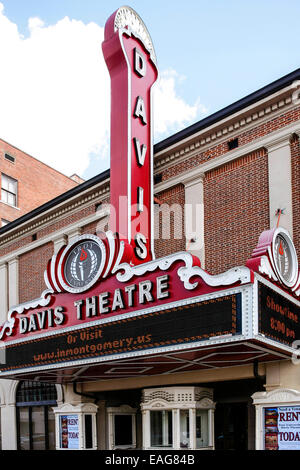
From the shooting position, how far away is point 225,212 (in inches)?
615

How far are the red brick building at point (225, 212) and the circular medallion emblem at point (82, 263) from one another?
314 centimetres

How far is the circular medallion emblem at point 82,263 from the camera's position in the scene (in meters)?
14.1

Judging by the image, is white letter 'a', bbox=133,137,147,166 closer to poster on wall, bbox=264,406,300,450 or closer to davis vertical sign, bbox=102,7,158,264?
davis vertical sign, bbox=102,7,158,264

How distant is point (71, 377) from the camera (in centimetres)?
1697

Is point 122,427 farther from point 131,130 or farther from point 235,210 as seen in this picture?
point 131,130

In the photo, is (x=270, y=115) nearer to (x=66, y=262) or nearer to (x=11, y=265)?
(x=66, y=262)

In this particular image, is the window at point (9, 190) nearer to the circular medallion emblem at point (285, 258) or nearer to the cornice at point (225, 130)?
the cornice at point (225, 130)

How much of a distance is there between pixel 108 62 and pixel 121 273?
7.51 m

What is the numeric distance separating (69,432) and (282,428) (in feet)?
25.5

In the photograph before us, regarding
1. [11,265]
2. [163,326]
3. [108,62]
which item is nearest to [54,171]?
[11,265]

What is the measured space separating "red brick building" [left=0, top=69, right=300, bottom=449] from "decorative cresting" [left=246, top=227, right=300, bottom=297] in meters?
1.65

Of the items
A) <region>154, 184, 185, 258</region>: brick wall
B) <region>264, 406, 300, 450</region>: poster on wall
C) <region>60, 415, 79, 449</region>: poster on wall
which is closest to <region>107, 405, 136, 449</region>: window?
<region>60, 415, 79, 449</region>: poster on wall

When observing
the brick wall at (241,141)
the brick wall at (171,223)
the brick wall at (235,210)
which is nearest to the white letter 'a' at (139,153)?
the brick wall at (241,141)

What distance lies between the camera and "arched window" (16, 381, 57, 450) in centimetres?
2014
